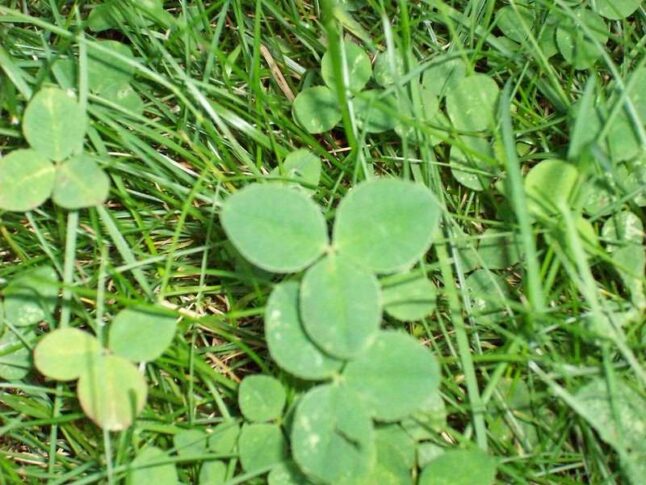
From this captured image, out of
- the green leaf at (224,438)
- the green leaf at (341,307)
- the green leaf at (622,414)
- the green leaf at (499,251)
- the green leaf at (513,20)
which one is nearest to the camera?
the green leaf at (341,307)

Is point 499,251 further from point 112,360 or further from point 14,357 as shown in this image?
point 14,357

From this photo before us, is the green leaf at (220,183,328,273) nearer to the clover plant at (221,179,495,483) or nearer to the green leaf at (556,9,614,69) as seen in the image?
the clover plant at (221,179,495,483)

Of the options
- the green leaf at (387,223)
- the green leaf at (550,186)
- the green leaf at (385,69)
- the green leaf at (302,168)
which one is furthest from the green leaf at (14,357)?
the green leaf at (550,186)

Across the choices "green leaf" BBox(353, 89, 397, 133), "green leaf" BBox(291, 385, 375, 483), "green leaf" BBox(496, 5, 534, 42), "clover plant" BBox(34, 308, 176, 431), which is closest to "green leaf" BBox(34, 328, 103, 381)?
"clover plant" BBox(34, 308, 176, 431)

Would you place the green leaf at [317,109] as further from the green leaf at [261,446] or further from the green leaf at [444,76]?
the green leaf at [261,446]

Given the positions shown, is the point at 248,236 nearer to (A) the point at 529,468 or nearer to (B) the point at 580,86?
(A) the point at 529,468

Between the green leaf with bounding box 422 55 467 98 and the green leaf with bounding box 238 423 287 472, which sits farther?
the green leaf with bounding box 422 55 467 98

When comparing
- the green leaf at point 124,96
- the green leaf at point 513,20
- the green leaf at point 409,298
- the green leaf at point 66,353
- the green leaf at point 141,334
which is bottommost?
the green leaf at point 66,353

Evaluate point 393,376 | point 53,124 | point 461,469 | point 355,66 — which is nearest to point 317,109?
→ point 355,66
